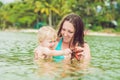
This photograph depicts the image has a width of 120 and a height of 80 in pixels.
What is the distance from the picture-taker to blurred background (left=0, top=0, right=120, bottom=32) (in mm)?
52859

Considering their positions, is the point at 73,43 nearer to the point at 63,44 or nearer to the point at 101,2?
the point at 63,44

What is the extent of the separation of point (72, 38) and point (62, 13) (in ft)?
153

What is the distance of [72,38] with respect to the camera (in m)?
7.52

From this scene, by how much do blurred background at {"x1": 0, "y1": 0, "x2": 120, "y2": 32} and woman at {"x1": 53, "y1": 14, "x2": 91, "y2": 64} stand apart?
42535 millimetres

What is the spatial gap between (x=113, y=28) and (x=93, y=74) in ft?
157

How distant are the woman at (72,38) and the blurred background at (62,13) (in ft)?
140

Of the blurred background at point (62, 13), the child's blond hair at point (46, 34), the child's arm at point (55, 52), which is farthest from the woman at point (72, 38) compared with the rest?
the blurred background at point (62, 13)

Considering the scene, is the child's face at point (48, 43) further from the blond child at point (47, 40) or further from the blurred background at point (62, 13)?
the blurred background at point (62, 13)

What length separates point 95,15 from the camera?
5328 centimetres

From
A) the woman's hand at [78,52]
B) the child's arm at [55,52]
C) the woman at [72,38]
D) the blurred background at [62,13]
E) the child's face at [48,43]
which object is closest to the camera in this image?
the child's arm at [55,52]

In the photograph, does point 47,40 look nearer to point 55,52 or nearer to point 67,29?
point 55,52

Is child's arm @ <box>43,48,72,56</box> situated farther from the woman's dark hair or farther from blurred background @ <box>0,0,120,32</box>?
blurred background @ <box>0,0,120,32</box>

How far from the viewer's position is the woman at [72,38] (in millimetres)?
7195

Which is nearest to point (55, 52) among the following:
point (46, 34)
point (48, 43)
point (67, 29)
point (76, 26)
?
point (48, 43)
